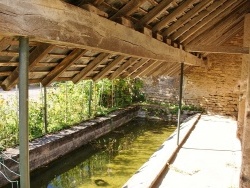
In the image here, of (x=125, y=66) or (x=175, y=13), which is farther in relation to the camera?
(x=125, y=66)

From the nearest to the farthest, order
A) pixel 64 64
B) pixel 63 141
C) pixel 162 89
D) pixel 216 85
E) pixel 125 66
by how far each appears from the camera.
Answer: pixel 64 64, pixel 125 66, pixel 63 141, pixel 216 85, pixel 162 89

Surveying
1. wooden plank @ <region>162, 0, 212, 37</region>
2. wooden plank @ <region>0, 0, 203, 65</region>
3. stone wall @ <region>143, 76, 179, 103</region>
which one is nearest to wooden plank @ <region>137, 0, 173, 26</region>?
wooden plank @ <region>0, 0, 203, 65</region>

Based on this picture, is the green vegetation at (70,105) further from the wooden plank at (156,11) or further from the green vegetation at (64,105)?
the wooden plank at (156,11)

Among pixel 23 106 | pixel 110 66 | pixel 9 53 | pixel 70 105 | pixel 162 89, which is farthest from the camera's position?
pixel 162 89

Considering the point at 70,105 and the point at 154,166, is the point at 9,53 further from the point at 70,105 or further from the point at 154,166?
the point at 70,105

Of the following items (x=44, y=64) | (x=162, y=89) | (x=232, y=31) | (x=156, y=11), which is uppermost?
(x=232, y=31)

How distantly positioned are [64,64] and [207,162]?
350 cm

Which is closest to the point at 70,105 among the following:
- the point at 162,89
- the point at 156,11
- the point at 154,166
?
the point at 154,166

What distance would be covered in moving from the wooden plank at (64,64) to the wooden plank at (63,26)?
2.62 ft

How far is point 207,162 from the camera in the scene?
5.58 metres

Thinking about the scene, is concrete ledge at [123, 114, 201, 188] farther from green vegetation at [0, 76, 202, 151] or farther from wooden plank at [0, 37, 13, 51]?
green vegetation at [0, 76, 202, 151]

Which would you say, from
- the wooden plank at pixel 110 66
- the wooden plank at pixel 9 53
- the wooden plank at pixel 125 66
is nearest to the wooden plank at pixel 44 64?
the wooden plank at pixel 9 53

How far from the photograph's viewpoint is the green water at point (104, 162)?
5.60m

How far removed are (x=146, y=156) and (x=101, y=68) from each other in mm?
3045
